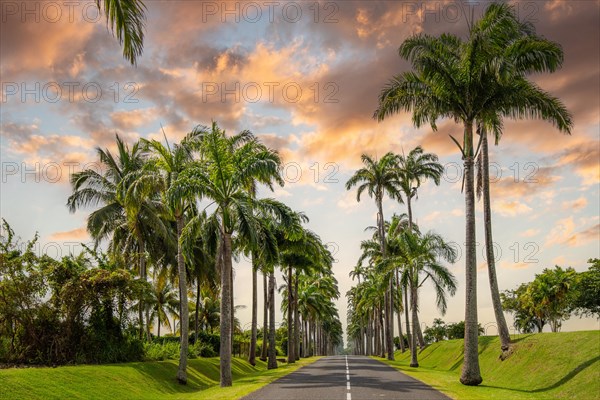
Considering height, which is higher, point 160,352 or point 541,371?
point 160,352

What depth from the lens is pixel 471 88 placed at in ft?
75.2

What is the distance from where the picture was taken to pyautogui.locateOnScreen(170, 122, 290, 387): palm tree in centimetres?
2438

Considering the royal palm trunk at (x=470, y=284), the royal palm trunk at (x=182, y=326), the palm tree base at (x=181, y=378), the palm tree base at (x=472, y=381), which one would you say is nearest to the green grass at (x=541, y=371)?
the palm tree base at (x=472, y=381)

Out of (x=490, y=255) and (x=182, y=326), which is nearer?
(x=182, y=326)

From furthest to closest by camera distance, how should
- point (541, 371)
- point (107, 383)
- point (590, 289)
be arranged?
point (590, 289)
point (541, 371)
point (107, 383)

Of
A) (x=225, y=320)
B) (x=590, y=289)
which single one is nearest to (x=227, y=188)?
(x=225, y=320)

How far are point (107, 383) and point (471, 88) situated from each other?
62.7ft

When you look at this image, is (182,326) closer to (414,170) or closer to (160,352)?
(160,352)

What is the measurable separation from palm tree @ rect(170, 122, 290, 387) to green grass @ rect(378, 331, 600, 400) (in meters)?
9.98

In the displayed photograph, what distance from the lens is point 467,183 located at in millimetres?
23578

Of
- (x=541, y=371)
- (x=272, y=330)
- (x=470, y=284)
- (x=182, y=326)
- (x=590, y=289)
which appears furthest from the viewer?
(x=590, y=289)

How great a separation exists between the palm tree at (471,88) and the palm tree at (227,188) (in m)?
8.32

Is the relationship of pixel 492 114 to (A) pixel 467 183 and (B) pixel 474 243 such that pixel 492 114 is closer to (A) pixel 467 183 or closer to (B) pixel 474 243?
(A) pixel 467 183

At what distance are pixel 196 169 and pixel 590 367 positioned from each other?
713 inches
